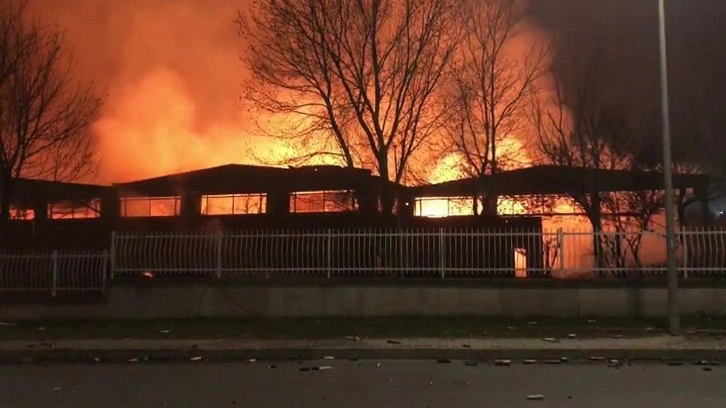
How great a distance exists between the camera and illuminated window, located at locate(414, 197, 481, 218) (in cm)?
2072

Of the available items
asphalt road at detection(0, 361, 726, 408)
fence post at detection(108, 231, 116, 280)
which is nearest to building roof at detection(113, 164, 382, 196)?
fence post at detection(108, 231, 116, 280)

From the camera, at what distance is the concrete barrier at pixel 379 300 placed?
13023 mm

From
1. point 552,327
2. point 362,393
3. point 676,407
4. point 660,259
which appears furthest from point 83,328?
point 660,259

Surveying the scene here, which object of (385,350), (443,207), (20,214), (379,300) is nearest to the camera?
(385,350)

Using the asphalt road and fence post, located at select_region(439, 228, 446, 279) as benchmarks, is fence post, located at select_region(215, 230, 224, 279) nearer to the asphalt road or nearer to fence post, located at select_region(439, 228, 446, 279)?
the asphalt road

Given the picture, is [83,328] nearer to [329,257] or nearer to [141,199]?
[329,257]

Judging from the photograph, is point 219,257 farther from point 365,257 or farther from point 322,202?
point 322,202

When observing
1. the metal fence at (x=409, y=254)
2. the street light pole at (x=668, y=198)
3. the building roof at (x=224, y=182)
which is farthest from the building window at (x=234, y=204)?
the street light pole at (x=668, y=198)

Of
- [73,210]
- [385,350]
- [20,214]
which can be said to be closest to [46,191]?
[20,214]

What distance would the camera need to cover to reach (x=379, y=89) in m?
16.6

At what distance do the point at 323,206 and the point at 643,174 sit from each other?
10331 mm

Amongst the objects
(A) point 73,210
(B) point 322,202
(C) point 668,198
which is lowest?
(C) point 668,198

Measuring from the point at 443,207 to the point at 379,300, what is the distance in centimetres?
817

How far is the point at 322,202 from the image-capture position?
22828mm
